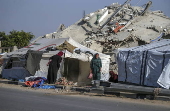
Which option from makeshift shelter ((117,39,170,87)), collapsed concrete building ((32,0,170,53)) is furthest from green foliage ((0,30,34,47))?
makeshift shelter ((117,39,170,87))

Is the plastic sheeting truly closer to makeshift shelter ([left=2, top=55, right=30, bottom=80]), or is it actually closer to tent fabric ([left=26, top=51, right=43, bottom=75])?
tent fabric ([left=26, top=51, right=43, bottom=75])

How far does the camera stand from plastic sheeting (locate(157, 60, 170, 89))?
10781mm

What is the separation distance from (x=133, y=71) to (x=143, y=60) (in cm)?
81

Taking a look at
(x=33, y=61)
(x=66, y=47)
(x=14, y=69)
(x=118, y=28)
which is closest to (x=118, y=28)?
(x=118, y=28)

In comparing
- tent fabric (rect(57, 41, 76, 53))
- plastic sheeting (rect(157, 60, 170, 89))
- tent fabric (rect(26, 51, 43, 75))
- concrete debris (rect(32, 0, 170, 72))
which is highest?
concrete debris (rect(32, 0, 170, 72))

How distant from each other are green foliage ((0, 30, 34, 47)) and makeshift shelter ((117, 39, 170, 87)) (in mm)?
28322

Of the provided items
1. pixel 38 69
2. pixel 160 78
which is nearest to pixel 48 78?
pixel 38 69

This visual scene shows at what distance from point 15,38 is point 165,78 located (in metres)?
32.5

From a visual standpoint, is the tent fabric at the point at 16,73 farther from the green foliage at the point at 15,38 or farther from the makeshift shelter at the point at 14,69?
the green foliage at the point at 15,38

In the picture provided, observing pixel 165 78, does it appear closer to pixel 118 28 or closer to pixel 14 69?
pixel 14 69

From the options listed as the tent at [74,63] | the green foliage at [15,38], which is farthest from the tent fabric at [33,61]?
the green foliage at [15,38]

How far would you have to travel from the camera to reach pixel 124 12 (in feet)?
91.4

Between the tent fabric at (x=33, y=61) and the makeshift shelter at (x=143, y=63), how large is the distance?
5439 mm

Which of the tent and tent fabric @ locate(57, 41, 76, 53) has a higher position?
tent fabric @ locate(57, 41, 76, 53)
